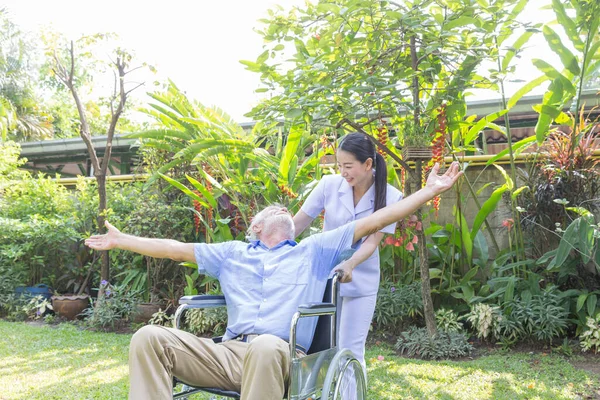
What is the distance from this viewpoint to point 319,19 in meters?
3.80

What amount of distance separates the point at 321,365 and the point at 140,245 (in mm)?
809

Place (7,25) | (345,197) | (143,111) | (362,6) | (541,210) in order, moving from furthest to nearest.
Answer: (7,25), (143,111), (541,210), (362,6), (345,197)

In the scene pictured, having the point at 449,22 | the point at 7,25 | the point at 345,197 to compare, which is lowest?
the point at 345,197

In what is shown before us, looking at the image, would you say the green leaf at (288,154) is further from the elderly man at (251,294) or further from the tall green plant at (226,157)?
the elderly man at (251,294)

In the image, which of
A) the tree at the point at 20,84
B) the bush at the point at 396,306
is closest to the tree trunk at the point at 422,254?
the bush at the point at 396,306

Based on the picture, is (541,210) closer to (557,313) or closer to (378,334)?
(557,313)

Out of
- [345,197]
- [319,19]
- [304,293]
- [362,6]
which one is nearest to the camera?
[304,293]

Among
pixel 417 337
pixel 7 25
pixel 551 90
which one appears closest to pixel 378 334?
pixel 417 337

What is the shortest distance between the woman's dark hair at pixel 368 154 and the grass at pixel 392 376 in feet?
4.18

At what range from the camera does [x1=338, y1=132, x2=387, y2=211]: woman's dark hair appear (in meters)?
2.62

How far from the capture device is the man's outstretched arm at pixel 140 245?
92.0 inches

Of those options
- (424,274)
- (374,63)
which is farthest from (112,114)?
(424,274)

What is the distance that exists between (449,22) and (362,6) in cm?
56

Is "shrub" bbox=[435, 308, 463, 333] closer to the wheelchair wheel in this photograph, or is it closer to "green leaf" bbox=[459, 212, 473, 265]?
"green leaf" bbox=[459, 212, 473, 265]
